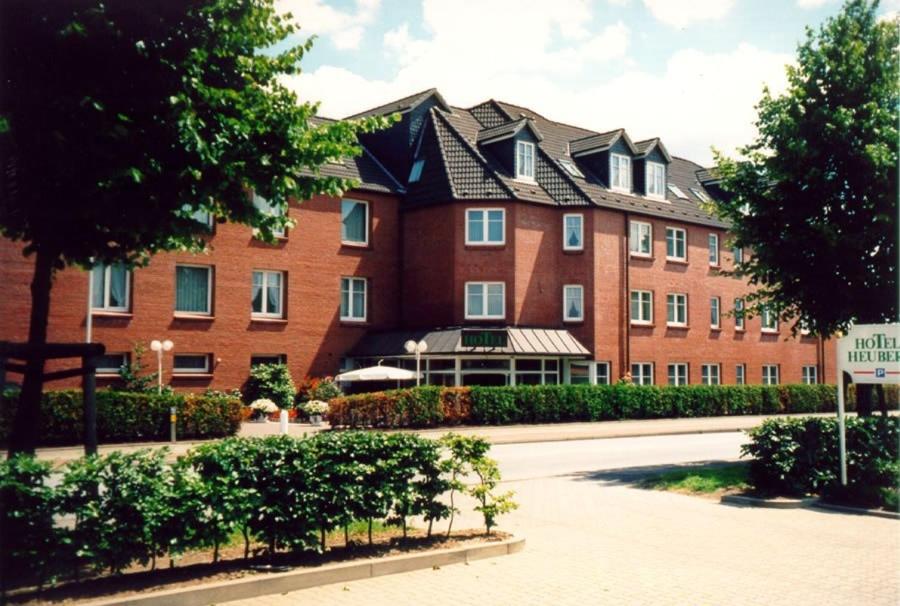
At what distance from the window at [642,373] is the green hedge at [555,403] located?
221 centimetres

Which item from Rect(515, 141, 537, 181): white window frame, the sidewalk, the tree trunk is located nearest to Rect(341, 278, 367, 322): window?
the sidewalk

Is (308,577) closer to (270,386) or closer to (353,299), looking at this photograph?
(270,386)

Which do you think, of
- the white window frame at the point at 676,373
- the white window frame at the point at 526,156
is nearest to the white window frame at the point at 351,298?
the white window frame at the point at 526,156

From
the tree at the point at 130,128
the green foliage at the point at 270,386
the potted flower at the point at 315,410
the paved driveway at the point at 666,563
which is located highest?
the tree at the point at 130,128

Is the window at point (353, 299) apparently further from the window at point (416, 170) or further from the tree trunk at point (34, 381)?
the tree trunk at point (34, 381)

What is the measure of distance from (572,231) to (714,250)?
31.5 feet

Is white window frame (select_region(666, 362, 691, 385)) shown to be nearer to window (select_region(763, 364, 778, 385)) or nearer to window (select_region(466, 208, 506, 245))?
window (select_region(763, 364, 778, 385))

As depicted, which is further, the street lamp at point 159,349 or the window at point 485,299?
the window at point 485,299

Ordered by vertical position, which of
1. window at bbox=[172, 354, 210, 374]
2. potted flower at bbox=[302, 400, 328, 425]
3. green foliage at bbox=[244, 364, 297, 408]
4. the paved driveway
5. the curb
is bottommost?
the paved driveway

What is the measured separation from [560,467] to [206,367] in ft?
54.2

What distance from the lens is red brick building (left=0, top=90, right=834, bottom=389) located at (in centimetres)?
2855

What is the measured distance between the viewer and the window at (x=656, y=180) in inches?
1490

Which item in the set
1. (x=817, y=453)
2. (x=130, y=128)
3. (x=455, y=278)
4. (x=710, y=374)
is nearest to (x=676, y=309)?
(x=710, y=374)

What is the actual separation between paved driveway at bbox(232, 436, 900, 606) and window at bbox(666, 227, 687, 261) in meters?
27.0
